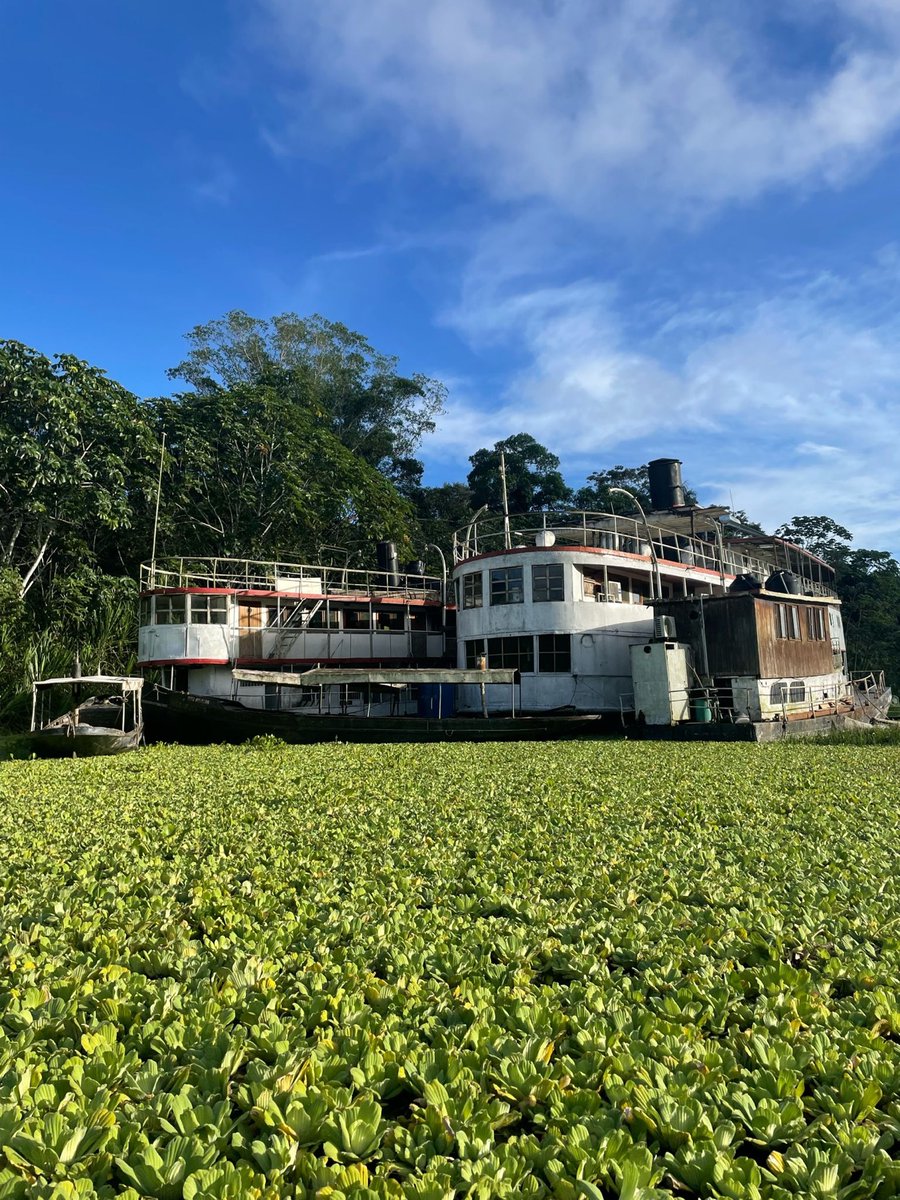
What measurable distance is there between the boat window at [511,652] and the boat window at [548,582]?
1238 millimetres

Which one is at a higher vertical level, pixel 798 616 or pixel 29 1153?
pixel 798 616

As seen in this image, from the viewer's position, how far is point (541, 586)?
19.7m

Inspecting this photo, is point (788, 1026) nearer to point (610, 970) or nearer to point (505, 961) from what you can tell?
point (610, 970)

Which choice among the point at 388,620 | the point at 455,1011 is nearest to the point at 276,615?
the point at 388,620

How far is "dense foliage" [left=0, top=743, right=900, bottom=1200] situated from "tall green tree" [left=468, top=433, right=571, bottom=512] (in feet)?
170

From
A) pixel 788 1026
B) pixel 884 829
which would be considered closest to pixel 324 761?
pixel 884 829

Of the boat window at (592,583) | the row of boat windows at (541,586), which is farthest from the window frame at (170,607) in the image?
the boat window at (592,583)

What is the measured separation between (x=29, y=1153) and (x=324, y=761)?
421 inches

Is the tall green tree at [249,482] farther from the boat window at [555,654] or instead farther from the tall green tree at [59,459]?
the boat window at [555,654]

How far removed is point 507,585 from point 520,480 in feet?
129

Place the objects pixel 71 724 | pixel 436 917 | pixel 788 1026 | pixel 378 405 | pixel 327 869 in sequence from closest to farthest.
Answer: pixel 788 1026 → pixel 436 917 → pixel 327 869 → pixel 71 724 → pixel 378 405

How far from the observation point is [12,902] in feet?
15.5

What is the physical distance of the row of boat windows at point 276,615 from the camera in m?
20.9

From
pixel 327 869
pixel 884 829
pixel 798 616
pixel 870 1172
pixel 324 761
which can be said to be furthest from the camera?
pixel 798 616
